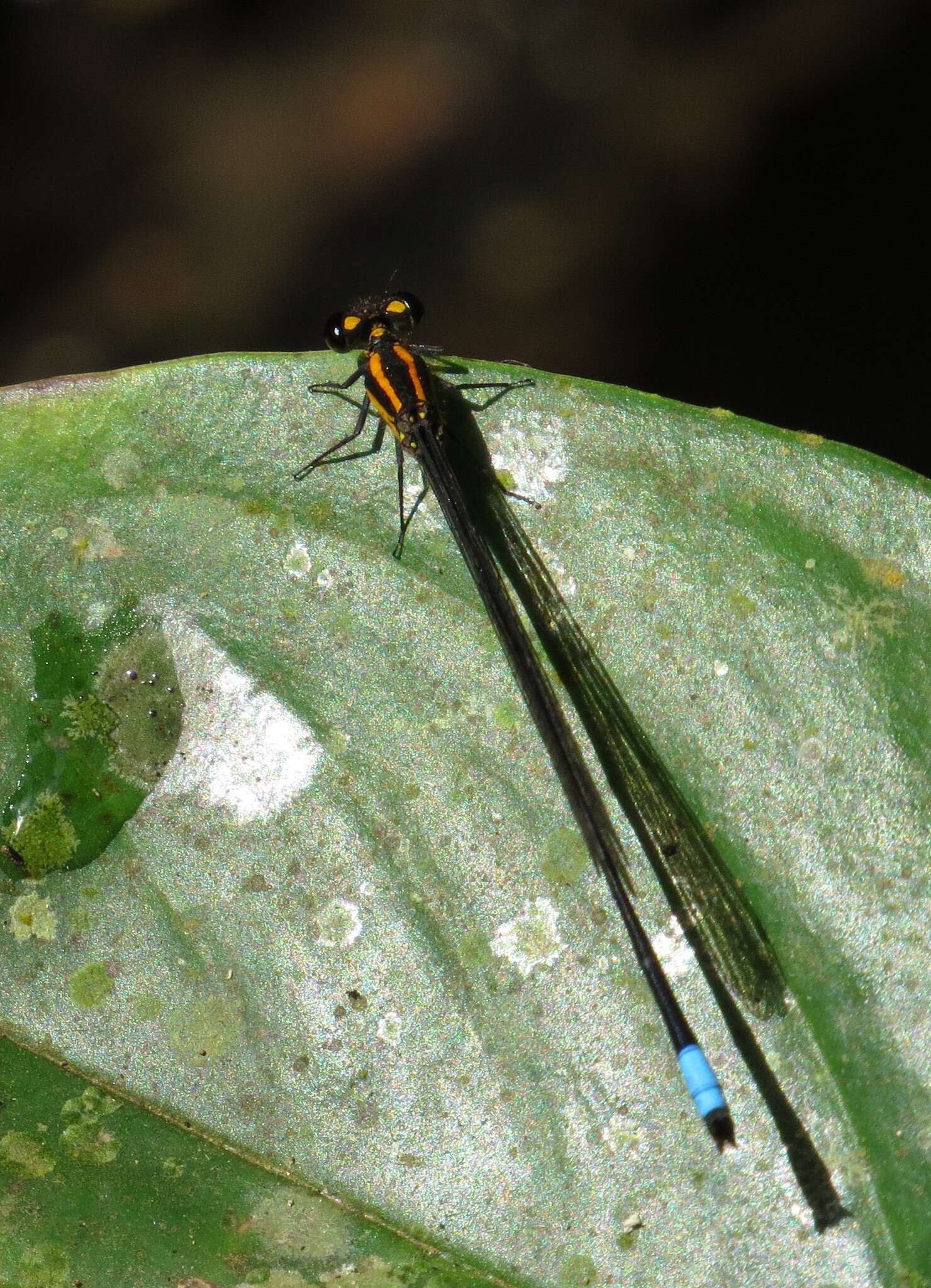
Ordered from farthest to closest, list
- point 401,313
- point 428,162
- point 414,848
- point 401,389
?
point 428,162 → point 401,313 → point 401,389 → point 414,848

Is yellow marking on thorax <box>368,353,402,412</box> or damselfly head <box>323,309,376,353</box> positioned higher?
damselfly head <box>323,309,376,353</box>

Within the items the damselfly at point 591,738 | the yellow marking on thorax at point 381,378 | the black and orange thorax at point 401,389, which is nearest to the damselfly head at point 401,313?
the black and orange thorax at point 401,389

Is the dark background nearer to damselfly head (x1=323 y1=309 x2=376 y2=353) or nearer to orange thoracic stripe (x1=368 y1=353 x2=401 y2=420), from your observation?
damselfly head (x1=323 y1=309 x2=376 y2=353)

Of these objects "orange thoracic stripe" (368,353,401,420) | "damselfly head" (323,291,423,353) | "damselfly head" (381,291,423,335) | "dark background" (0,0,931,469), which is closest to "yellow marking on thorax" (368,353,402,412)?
"orange thoracic stripe" (368,353,401,420)

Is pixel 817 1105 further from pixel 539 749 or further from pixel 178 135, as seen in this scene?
pixel 178 135

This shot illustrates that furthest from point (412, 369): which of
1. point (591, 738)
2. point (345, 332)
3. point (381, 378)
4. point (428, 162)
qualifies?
point (428, 162)

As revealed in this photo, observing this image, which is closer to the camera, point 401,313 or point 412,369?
point 412,369

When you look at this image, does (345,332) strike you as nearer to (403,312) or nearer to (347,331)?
(347,331)
